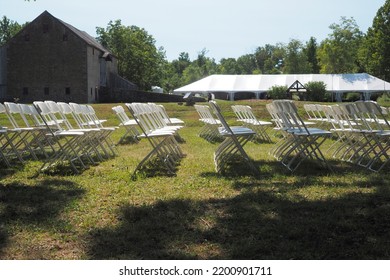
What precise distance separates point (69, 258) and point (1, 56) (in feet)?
135

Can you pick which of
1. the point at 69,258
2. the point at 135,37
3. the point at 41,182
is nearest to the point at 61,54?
the point at 135,37

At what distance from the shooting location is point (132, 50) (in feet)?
181

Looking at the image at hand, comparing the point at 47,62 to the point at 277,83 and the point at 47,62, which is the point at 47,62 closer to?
the point at 47,62

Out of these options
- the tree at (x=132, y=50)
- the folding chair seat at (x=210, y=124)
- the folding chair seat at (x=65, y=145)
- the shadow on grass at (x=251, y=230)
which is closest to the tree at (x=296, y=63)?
the tree at (x=132, y=50)

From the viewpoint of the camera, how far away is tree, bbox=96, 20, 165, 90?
55219 mm

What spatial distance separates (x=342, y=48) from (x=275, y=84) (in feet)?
58.8

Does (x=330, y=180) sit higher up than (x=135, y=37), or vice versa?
(x=135, y=37)

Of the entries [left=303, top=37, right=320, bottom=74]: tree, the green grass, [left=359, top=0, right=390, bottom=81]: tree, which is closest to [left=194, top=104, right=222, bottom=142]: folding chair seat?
the green grass

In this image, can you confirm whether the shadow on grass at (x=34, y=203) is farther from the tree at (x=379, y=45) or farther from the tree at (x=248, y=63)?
the tree at (x=248, y=63)

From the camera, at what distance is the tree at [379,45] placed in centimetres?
4384

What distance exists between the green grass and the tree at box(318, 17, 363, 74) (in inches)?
2088

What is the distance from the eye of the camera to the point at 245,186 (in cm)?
586

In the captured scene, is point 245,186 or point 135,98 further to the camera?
point 135,98

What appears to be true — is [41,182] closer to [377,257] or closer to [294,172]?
[294,172]
